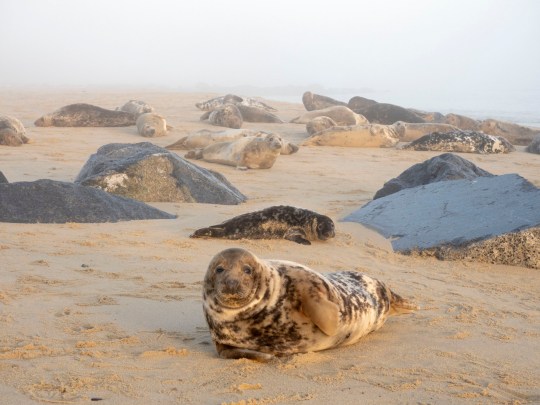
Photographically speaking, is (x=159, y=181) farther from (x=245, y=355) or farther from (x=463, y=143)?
(x=463, y=143)

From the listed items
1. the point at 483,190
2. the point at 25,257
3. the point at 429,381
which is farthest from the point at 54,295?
the point at 483,190

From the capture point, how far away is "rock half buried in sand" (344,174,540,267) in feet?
20.2

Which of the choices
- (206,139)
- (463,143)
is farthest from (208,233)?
(463,143)

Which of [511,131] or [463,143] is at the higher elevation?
[511,131]

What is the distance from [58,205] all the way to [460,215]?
334 centimetres

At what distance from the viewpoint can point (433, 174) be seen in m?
8.86

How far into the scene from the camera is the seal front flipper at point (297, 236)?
6.52m

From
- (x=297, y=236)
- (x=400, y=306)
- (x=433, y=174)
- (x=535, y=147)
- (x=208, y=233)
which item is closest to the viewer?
(x=400, y=306)

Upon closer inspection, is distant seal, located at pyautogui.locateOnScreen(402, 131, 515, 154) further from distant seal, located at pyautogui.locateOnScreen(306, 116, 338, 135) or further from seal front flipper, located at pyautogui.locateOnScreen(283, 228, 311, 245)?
seal front flipper, located at pyautogui.locateOnScreen(283, 228, 311, 245)

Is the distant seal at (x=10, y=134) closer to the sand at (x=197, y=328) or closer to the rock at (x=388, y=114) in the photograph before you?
the sand at (x=197, y=328)

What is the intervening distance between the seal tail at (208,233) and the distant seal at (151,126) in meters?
8.86

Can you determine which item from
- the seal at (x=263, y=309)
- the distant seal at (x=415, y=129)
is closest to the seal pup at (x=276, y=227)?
the seal at (x=263, y=309)

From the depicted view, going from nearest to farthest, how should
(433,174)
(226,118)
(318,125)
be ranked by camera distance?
(433,174)
(318,125)
(226,118)

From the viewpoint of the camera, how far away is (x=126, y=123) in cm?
1714
